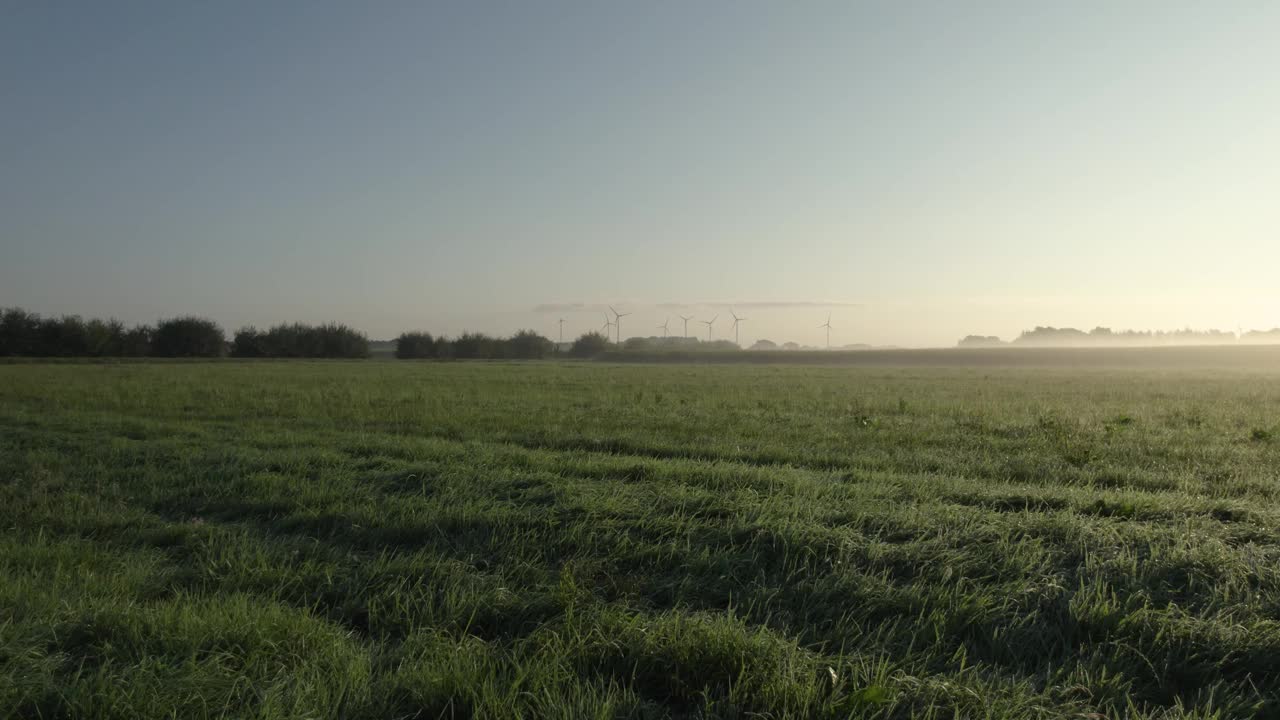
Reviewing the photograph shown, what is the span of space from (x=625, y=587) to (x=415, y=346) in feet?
395

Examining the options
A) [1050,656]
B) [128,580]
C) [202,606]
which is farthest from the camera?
[128,580]

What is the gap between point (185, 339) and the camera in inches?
3789

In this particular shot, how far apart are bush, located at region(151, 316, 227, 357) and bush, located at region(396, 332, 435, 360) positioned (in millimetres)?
27974

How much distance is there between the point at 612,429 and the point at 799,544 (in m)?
9.18

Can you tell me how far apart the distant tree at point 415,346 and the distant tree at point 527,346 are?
14734mm

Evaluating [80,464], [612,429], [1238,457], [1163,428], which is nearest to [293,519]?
[80,464]

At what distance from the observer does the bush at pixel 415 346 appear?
388 feet

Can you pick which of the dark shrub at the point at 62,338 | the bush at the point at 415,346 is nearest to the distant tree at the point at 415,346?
the bush at the point at 415,346

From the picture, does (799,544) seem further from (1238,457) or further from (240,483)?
(1238,457)

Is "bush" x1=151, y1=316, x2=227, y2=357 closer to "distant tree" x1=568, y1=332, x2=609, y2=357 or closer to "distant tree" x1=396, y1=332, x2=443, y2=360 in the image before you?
"distant tree" x1=396, y1=332, x2=443, y2=360

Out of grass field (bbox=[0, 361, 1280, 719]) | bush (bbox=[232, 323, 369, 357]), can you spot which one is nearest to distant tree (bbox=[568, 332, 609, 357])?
bush (bbox=[232, 323, 369, 357])

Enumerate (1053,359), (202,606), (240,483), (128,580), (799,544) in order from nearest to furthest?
(202,606) < (128,580) < (799,544) < (240,483) < (1053,359)

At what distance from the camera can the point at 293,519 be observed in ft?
21.9

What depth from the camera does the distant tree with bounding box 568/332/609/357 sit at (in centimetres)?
15000
